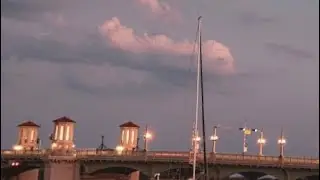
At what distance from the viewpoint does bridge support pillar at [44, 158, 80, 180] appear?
82625 mm

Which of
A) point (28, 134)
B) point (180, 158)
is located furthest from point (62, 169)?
point (28, 134)

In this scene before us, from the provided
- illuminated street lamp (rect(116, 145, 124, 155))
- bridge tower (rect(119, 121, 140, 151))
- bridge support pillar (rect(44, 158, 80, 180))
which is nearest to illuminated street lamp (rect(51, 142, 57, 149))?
bridge support pillar (rect(44, 158, 80, 180))

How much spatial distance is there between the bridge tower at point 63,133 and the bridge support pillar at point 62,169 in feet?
22.2

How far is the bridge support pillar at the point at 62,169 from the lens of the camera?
271ft

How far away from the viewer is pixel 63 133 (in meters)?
93.3

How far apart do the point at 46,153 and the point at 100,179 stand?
1399 inches

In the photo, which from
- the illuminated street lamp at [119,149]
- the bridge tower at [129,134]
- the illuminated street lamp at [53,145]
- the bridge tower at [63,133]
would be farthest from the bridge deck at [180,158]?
the bridge tower at [129,134]

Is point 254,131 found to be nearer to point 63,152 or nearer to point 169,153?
point 169,153

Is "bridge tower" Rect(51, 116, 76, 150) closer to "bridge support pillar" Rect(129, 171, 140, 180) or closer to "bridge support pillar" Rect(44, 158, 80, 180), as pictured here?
"bridge support pillar" Rect(44, 158, 80, 180)

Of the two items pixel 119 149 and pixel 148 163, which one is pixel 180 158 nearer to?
pixel 148 163

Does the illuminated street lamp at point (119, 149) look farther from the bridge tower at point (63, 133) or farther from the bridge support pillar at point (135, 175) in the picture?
the bridge tower at point (63, 133)

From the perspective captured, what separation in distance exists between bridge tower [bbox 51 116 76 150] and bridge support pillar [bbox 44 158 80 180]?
6.77m

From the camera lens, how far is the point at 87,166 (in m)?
85.1

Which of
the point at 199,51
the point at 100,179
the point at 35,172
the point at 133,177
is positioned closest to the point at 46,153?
the point at 35,172
